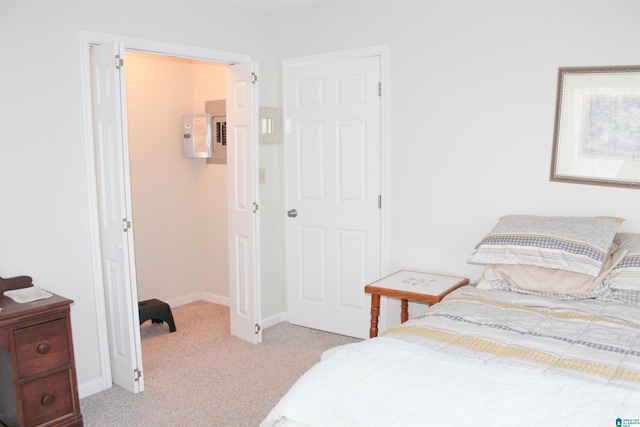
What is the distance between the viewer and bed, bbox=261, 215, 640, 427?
1591 millimetres

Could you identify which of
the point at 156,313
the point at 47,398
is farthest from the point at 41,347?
the point at 156,313

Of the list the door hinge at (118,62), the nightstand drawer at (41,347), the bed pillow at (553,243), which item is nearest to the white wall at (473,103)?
the bed pillow at (553,243)

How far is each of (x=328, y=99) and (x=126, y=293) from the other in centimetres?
201

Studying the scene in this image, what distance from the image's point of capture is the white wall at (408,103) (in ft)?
9.30

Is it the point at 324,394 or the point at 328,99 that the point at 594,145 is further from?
the point at 324,394

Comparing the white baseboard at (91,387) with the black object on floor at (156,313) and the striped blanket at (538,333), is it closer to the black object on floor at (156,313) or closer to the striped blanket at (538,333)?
the black object on floor at (156,313)

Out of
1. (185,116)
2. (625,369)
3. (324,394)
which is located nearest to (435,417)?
(324,394)

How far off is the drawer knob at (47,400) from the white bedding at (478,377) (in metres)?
1.39

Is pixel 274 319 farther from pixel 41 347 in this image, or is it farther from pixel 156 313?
pixel 41 347

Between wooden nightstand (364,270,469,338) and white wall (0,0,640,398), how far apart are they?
17 centimetres

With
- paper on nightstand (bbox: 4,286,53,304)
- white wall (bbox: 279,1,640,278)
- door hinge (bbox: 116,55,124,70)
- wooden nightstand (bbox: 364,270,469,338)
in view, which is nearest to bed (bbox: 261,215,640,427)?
wooden nightstand (bbox: 364,270,469,338)

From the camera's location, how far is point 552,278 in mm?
2711

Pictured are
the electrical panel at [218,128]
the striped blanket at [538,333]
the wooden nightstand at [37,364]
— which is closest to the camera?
the striped blanket at [538,333]

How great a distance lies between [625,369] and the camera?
5.90 feet
